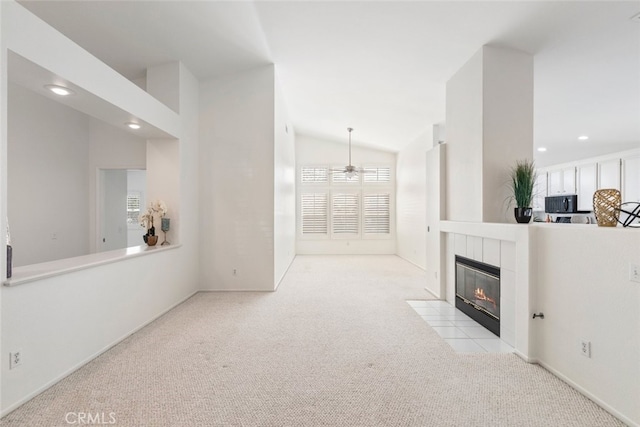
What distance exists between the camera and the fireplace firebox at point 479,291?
130 inches

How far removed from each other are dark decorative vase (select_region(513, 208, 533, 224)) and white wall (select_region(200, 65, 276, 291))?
3.31m

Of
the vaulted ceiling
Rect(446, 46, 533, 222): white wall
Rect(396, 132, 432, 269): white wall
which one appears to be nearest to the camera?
the vaulted ceiling

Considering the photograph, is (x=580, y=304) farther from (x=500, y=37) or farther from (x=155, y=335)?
(x=155, y=335)

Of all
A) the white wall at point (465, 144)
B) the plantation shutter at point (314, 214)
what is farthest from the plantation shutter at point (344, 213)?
the white wall at point (465, 144)

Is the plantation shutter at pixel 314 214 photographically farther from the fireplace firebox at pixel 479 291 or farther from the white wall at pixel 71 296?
the fireplace firebox at pixel 479 291

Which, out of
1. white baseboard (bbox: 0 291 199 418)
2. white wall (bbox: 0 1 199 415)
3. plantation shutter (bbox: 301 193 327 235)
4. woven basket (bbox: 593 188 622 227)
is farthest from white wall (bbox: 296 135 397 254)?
woven basket (bbox: 593 188 622 227)

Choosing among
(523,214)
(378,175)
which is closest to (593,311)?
(523,214)

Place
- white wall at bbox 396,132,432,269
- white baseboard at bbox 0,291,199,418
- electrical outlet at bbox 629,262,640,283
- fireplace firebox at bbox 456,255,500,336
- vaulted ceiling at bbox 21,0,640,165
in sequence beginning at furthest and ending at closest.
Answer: white wall at bbox 396,132,432,269 → fireplace firebox at bbox 456,255,500,336 → vaulted ceiling at bbox 21,0,640,165 → white baseboard at bbox 0,291,199,418 → electrical outlet at bbox 629,262,640,283

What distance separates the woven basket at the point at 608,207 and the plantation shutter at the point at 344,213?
7.10 meters

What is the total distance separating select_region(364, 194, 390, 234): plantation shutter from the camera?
932cm

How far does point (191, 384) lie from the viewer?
226 centimetres

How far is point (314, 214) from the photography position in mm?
9305

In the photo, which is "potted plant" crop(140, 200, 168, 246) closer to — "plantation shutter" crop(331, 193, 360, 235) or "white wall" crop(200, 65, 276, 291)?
"white wall" crop(200, 65, 276, 291)

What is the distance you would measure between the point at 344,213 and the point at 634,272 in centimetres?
756
